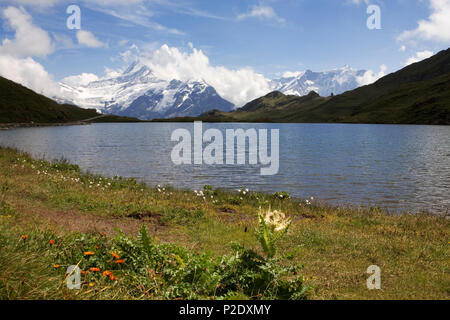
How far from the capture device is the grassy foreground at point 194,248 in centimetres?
630

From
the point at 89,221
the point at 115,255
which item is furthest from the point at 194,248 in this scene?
the point at 89,221

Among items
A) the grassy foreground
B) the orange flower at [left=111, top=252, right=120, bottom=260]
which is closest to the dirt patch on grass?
the grassy foreground

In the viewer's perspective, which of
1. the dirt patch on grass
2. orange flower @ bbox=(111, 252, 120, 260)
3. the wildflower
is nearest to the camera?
orange flower @ bbox=(111, 252, 120, 260)

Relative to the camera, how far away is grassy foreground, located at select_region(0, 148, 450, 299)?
6.30m

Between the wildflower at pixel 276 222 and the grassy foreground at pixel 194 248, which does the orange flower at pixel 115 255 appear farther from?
the wildflower at pixel 276 222

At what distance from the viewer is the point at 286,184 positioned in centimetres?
3216

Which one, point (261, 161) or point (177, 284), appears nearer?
point (177, 284)

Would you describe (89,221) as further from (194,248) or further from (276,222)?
(276,222)

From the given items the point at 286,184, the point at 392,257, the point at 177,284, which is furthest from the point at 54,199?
the point at 286,184

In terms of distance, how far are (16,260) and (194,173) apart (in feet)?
107

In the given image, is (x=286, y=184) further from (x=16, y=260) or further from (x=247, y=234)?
(x=16, y=260)

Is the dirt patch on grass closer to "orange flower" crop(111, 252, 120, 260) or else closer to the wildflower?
"orange flower" crop(111, 252, 120, 260)

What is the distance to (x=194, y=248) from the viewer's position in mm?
11141

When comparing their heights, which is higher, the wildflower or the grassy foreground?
the wildflower
